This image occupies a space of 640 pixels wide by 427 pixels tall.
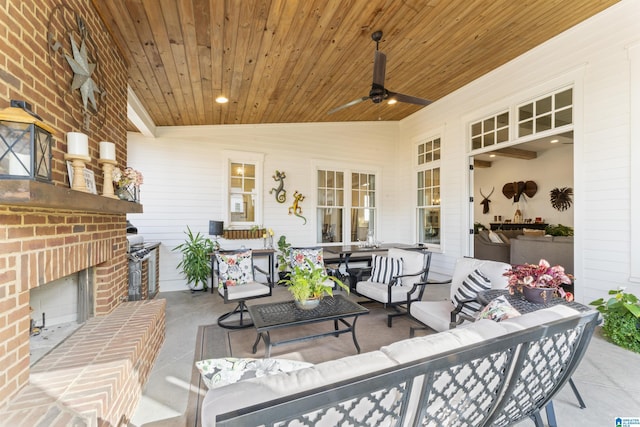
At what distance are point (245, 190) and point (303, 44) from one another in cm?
330

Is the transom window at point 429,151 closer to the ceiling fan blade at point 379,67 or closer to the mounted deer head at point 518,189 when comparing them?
the ceiling fan blade at point 379,67

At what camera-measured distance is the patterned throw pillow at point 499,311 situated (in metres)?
1.75

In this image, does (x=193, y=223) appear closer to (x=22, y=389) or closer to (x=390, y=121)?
(x=22, y=389)

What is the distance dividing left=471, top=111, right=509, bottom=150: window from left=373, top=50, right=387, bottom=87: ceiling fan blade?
274 centimetres

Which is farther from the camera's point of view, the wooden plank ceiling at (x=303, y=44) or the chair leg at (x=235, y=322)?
the chair leg at (x=235, y=322)

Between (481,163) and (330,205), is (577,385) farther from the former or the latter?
(481,163)

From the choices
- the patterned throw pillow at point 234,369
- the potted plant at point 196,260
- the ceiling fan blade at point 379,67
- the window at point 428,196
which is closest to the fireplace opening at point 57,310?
the patterned throw pillow at point 234,369

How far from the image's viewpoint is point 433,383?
3.46 feet

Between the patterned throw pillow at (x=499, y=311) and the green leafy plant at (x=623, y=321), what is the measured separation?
6.45 feet

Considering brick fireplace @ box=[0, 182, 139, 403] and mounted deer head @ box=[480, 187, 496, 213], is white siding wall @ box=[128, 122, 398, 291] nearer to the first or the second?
brick fireplace @ box=[0, 182, 139, 403]

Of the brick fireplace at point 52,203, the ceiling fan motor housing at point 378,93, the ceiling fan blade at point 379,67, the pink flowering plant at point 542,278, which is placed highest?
the ceiling fan blade at point 379,67

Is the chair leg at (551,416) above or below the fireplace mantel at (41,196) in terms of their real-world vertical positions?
below

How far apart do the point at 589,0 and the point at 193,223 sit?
6239mm

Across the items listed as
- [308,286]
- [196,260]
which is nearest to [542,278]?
[308,286]
